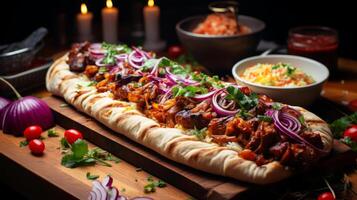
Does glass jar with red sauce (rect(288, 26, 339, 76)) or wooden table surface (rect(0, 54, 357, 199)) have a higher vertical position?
glass jar with red sauce (rect(288, 26, 339, 76))

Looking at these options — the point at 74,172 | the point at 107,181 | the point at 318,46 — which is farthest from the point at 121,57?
the point at 318,46

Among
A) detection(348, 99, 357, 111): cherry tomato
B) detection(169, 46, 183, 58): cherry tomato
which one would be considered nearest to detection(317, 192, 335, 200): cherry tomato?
detection(348, 99, 357, 111): cherry tomato

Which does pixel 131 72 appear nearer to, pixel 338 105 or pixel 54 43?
pixel 338 105

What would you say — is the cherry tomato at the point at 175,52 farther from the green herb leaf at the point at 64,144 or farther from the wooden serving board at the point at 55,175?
the green herb leaf at the point at 64,144

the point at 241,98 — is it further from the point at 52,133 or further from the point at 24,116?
the point at 24,116

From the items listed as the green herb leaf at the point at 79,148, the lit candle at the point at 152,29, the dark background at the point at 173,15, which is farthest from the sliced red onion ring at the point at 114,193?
the dark background at the point at 173,15

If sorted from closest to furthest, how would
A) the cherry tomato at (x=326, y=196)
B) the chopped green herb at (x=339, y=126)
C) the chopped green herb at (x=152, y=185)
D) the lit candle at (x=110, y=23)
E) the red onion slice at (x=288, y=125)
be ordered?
1. the cherry tomato at (x=326, y=196)
2. the red onion slice at (x=288, y=125)
3. the chopped green herb at (x=152, y=185)
4. the chopped green herb at (x=339, y=126)
5. the lit candle at (x=110, y=23)

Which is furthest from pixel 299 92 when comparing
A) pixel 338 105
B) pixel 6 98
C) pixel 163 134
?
pixel 6 98

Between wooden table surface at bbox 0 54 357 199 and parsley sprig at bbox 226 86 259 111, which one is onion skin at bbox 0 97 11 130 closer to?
wooden table surface at bbox 0 54 357 199
